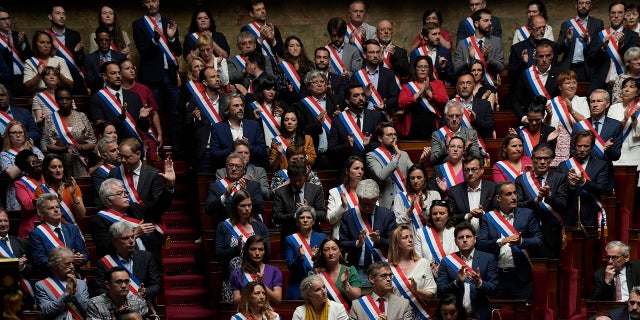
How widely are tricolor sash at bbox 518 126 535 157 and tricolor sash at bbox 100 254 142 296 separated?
353 centimetres

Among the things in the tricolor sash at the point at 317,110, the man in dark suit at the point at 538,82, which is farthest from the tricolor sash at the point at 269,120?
the man in dark suit at the point at 538,82

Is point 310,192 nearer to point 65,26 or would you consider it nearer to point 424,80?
point 424,80

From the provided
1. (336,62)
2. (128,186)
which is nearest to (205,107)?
(336,62)

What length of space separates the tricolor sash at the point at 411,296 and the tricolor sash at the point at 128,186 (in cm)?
209

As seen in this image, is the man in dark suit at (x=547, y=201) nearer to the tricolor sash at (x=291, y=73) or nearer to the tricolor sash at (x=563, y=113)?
the tricolor sash at (x=563, y=113)

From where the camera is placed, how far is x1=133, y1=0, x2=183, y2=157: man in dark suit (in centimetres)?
1409

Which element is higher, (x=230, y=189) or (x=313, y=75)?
(x=313, y=75)

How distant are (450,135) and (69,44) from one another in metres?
3.94

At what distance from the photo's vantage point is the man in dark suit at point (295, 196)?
11.4m

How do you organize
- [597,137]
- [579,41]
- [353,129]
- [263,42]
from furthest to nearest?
[263,42], [579,41], [353,129], [597,137]

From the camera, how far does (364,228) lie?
11.1 metres

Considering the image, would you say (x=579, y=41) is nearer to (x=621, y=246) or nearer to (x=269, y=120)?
(x=269, y=120)

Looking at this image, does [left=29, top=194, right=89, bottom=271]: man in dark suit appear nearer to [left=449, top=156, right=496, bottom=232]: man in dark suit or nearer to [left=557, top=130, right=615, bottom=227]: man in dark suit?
[left=449, top=156, right=496, bottom=232]: man in dark suit

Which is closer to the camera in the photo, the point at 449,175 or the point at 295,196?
the point at 295,196
